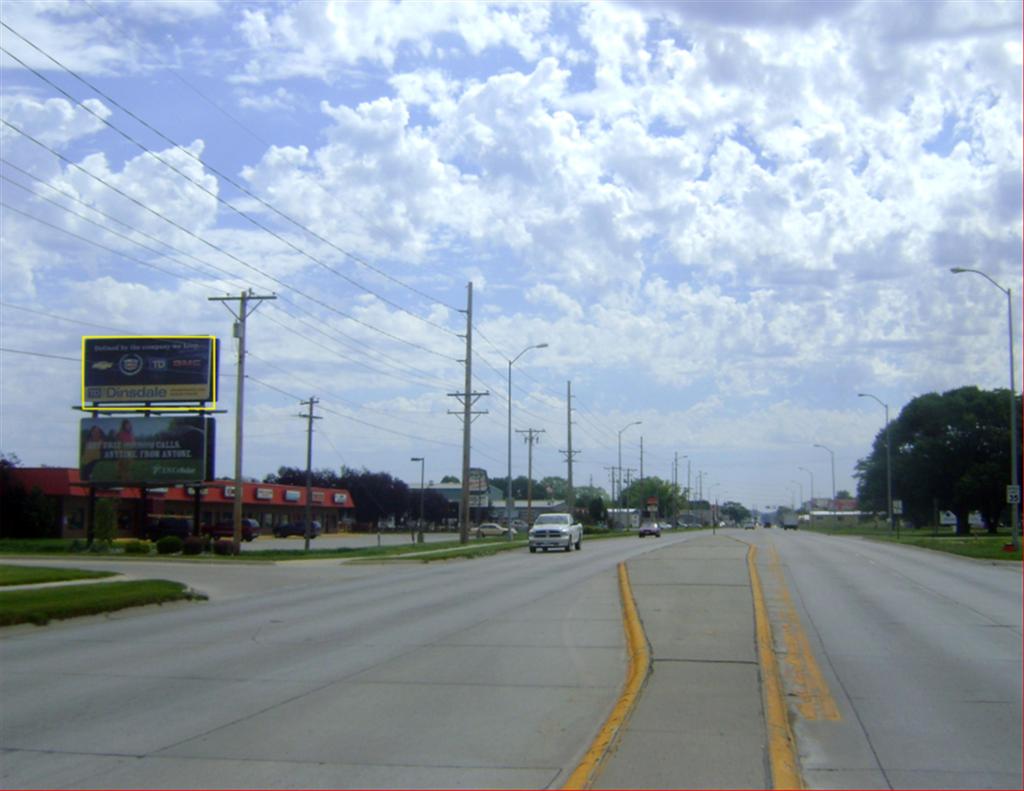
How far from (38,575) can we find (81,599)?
7.36m

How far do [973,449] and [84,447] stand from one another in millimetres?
67202

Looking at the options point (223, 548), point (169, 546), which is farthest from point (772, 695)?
point (169, 546)

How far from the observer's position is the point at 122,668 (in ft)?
44.7

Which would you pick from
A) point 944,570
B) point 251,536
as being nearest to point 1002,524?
point 251,536

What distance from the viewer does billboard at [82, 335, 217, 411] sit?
2196 inches

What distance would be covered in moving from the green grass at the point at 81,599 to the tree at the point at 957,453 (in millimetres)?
73817

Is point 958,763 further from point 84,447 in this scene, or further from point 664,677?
point 84,447

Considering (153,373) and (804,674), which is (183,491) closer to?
(153,373)

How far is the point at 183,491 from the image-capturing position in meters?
84.1

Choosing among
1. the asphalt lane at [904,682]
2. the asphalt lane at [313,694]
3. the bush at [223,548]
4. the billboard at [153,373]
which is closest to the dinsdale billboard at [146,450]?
the billboard at [153,373]

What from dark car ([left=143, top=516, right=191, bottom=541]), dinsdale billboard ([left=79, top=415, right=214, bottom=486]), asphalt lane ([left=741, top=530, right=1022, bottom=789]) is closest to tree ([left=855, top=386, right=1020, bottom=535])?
dark car ([left=143, top=516, right=191, bottom=541])

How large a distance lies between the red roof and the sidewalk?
44.8 metres

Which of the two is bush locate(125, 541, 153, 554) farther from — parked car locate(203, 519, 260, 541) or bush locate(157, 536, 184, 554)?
parked car locate(203, 519, 260, 541)

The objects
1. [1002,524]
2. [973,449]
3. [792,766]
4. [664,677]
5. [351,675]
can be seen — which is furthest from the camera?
[1002,524]
